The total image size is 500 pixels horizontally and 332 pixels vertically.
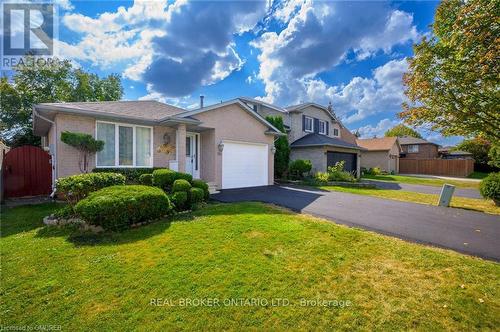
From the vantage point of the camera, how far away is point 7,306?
3025mm

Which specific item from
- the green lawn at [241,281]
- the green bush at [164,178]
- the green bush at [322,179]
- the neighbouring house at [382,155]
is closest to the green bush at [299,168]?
the green bush at [322,179]

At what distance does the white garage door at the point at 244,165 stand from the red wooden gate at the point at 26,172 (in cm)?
830

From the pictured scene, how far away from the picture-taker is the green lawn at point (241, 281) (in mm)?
2828

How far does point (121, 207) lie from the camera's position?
562cm

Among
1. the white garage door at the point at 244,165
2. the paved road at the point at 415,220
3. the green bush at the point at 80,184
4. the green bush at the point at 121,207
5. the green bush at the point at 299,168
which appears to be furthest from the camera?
the green bush at the point at 299,168

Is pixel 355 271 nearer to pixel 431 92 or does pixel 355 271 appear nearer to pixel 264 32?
pixel 431 92

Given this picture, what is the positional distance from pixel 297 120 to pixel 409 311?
61.5 feet

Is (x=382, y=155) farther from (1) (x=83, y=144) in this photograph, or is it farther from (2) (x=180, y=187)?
(1) (x=83, y=144)

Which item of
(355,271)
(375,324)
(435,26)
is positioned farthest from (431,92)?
(375,324)

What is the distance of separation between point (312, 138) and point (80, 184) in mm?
17141

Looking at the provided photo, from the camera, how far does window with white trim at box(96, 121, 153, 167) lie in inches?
373

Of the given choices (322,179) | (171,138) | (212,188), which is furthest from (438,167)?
(171,138)

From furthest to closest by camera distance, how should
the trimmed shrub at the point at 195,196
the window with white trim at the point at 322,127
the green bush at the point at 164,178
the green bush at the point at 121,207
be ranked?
the window with white trim at the point at 322,127
the green bush at the point at 164,178
the trimmed shrub at the point at 195,196
the green bush at the point at 121,207

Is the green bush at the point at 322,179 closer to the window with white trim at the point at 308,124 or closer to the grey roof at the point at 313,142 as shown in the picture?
the grey roof at the point at 313,142
